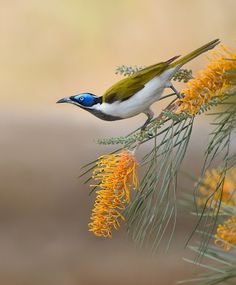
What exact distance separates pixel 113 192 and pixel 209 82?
0.08m

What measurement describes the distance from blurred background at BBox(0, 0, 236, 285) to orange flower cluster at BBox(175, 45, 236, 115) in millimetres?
1363

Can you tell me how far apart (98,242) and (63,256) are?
0.09 meters

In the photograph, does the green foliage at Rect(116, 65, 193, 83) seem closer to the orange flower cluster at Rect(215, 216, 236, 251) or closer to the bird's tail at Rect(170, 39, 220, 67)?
the bird's tail at Rect(170, 39, 220, 67)

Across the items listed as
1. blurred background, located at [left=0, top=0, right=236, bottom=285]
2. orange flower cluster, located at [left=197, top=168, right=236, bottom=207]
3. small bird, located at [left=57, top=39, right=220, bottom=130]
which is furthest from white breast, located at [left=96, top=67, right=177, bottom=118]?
blurred background, located at [left=0, top=0, right=236, bottom=285]

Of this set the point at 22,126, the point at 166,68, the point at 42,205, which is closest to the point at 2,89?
the point at 22,126

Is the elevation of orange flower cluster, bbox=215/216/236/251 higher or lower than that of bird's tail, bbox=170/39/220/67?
lower

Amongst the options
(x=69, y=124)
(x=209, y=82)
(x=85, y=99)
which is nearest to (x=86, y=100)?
(x=85, y=99)

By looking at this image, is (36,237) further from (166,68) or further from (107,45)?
(166,68)

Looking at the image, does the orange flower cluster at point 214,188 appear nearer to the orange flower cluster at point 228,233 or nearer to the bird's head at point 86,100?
the orange flower cluster at point 228,233

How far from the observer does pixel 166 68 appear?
0.46m

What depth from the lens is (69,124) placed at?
202 cm

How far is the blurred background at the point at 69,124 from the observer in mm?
1912

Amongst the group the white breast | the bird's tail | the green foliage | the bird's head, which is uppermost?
the bird's tail

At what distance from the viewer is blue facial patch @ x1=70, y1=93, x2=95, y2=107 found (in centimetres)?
49
